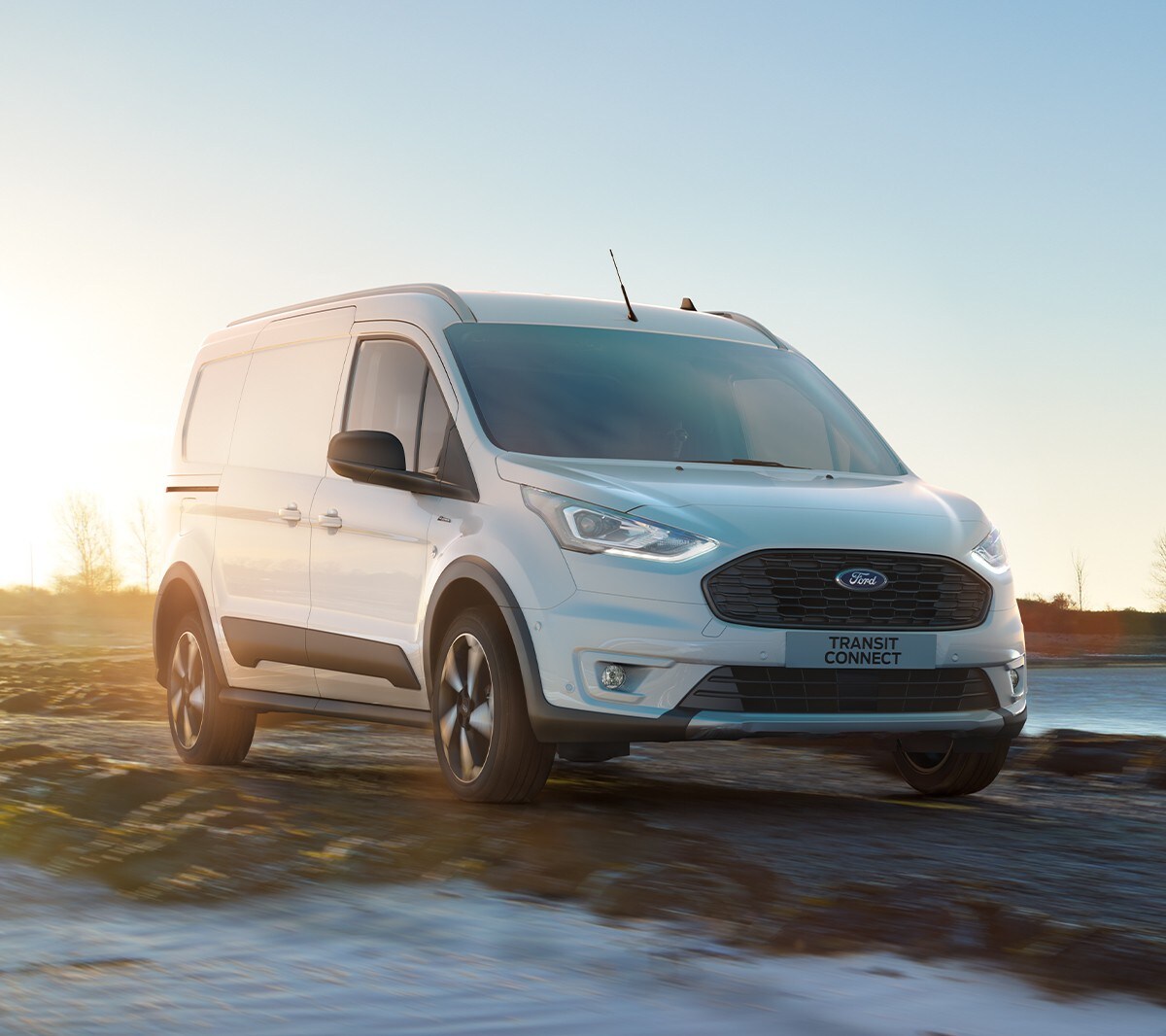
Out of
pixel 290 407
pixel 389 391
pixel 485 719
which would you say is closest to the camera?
pixel 485 719

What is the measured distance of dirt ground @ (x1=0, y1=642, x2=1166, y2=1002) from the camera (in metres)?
5.37

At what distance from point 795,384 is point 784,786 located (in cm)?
198

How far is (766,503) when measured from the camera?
7617mm

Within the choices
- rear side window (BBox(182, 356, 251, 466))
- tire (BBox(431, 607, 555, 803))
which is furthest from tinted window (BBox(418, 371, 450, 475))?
rear side window (BBox(182, 356, 251, 466))

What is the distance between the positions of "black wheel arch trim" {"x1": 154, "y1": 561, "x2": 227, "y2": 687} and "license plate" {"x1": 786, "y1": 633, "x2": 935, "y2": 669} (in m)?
3.93

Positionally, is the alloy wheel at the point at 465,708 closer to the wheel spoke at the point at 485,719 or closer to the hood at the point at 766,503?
the wheel spoke at the point at 485,719

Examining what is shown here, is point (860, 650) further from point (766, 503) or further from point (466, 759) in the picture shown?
point (466, 759)

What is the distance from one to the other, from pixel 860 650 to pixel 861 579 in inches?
11.0

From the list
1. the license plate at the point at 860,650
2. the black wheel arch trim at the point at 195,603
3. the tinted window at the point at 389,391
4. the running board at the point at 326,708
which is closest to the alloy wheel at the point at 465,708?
the running board at the point at 326,708

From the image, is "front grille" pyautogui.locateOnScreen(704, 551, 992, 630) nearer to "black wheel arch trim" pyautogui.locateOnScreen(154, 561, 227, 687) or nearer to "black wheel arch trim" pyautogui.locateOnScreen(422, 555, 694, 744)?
"black wheel arch trim" pyautogui.locateOnScreen(422, 555, 694, 744)

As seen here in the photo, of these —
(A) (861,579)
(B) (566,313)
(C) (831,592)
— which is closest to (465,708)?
(C) (831,592)

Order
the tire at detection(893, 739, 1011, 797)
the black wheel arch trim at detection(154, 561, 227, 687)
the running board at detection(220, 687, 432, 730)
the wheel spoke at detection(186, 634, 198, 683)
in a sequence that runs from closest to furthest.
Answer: the running board at detection(220, 687, 432, 730), the tire at detection(893, 739, 1011, 797), the black wheel arch trim at detection(154, 561, 227, 687), the wheel spoke at detection(186, 634, 198, 683)

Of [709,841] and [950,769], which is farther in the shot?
[950,769]

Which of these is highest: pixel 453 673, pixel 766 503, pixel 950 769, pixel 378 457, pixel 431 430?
pixel 431 430
